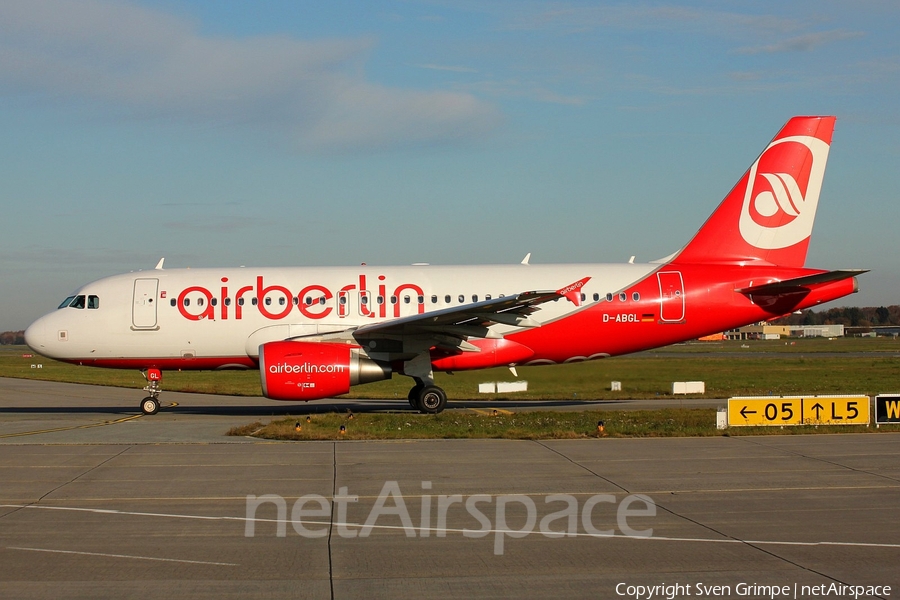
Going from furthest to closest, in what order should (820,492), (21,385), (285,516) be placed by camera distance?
1. (21,385)
2. (820,492)
3. (285,516)

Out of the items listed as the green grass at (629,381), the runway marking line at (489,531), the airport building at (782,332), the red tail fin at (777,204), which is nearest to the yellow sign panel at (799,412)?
the red tail fin at (777,204)

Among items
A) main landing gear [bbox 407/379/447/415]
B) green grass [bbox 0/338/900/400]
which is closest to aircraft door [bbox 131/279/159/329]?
main landing gear [bbox 407/379/447/415]

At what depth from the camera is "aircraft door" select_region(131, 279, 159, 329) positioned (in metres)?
23.4

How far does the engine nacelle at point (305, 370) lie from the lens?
2044cm

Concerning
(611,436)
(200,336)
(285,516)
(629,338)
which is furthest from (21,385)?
(285,516)

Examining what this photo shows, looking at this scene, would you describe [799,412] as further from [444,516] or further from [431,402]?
[444,516]

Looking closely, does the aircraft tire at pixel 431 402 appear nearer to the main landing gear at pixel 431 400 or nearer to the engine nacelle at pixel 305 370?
the main landing gear at pixel 431 400

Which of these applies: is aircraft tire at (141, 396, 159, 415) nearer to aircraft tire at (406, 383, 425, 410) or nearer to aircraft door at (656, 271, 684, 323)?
aircraft tire at (406, 383, 425, 410)

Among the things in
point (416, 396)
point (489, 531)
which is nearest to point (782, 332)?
point (416, 396)

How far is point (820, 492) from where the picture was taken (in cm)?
1109

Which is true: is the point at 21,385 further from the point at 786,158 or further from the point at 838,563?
the point at 838,563

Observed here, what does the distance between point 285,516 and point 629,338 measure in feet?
49.0

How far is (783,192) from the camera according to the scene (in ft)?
77.6

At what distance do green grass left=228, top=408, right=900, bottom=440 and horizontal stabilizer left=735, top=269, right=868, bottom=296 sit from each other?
3.99 metres
